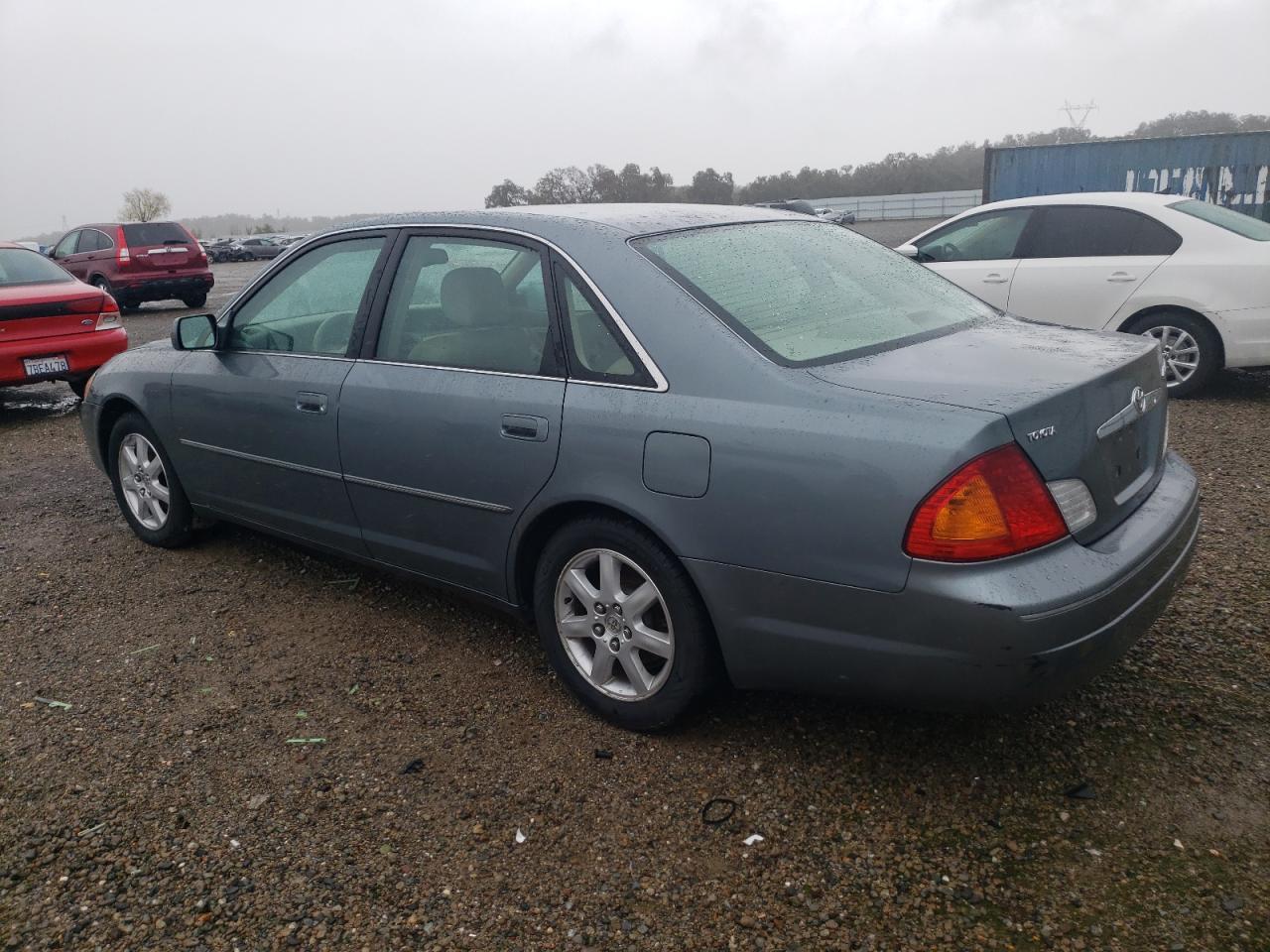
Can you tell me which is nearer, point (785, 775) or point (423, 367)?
point (785, 775)

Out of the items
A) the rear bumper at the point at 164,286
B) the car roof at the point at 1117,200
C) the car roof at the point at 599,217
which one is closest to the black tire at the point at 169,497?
the car roof at the point at 599,217

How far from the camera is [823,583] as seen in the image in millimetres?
2492

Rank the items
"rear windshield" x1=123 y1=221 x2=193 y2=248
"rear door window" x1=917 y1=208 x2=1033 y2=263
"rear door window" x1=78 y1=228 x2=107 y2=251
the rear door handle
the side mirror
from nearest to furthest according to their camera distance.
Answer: the rear door handle → the side mirror → "rear door window" x1=917 y1=208 x2=1033 y2=263 → "rear windshield" x1=123 y1=221 x2=193 y2=248 → "rear door window" x1=78 y1=228 x2=107 y2=251

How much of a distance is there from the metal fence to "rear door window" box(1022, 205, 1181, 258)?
1577 inches

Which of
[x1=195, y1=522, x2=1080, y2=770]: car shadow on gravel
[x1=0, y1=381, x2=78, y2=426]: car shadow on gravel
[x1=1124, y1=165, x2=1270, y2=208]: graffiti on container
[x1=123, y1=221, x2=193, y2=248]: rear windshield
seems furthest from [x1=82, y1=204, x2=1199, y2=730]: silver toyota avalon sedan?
[x1=1124, y1=165, x2=1270, y2=208]: graffiti on container

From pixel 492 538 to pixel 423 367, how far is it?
67 centimetres

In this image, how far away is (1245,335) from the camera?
680cm

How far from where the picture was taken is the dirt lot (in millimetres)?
2301

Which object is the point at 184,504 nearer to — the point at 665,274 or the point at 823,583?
the point at 665,274

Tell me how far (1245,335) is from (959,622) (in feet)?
18.9

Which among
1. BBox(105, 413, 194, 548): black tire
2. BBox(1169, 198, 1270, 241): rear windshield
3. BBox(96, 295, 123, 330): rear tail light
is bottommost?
BBox(105, 413, 194, 548): black tire

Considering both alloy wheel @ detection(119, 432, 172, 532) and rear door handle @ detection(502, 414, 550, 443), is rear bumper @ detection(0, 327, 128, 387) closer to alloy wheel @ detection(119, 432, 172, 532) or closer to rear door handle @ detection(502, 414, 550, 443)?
alloy wheel @ detection(119, 432, 172, 532)

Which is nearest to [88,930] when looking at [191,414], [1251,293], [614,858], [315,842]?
[315,842]

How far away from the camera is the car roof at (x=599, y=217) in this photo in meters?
3.25
